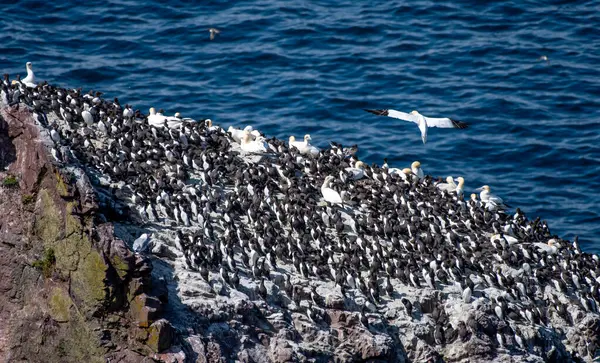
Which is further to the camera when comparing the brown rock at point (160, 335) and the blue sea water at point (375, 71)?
the blue sea water at point (375, 71)

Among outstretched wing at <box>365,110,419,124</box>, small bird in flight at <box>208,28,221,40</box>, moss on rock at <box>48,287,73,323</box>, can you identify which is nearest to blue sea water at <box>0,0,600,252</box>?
small bird in flight at <box>208,28,221,40</box>

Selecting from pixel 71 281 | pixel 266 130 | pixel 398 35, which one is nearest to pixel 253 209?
pixel 71 281

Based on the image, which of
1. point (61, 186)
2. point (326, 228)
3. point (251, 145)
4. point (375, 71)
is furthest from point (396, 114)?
point (375, 71)

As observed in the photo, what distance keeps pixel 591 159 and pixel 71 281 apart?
87.0 ft

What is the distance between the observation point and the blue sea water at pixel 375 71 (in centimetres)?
4238

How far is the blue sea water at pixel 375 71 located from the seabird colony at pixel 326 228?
11.5 m

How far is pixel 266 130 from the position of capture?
44438 mm

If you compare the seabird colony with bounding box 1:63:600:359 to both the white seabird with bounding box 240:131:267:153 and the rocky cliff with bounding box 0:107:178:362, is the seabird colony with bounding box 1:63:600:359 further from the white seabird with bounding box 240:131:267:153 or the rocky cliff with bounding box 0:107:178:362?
the rocky cliff with bounding box 0:107:178:362

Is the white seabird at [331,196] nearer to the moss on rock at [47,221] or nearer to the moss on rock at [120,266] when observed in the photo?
the moss on rock at [120,266]

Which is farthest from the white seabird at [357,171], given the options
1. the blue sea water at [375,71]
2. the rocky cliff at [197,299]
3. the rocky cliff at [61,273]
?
the blue sea water at [375,71]

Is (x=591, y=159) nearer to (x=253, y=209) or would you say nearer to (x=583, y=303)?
(x=583, y=303)

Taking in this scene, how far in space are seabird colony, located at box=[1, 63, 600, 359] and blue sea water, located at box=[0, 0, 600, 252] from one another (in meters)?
11.5

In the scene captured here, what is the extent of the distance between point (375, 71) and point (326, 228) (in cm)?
2617

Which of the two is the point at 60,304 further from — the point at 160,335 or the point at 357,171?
the point at 357,171
